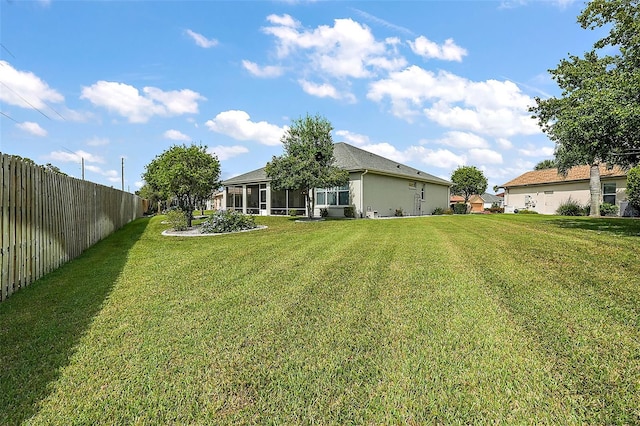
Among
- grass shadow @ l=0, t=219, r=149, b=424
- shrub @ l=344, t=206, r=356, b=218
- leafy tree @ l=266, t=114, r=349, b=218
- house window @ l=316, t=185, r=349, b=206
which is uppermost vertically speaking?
leafy tree @ l=266, t=114, r=349, b=218

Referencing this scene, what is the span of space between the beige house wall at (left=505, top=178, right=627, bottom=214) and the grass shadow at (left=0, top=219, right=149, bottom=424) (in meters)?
29.2

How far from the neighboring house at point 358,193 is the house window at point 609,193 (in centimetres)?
1116

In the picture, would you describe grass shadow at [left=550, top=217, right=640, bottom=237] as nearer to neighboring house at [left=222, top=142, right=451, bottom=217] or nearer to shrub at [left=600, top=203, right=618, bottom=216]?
shrub at [left=600, top=203, right=618, bottom=216]

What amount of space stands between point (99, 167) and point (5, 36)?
1376 inches

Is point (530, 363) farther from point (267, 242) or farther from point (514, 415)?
point (267, 242)

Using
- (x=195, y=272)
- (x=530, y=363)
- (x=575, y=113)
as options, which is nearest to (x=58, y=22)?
(x=195, y=272)

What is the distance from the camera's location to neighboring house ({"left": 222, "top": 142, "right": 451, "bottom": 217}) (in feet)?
68.4

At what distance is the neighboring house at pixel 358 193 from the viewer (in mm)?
20844

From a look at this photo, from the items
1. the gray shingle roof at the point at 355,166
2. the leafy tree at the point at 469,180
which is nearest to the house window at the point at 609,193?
the gray shingle roof at the point at 355,166

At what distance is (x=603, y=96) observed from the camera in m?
9.34

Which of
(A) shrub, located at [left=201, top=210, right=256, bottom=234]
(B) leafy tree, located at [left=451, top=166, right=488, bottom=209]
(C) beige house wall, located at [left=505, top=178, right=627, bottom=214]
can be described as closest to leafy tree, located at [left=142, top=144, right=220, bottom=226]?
(A) shrub, located at [left=201, top=210, right=256, bottom=234]

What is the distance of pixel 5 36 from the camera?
8836mm

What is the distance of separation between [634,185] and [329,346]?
22519 millimetres

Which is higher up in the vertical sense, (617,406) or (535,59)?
(535,59)
